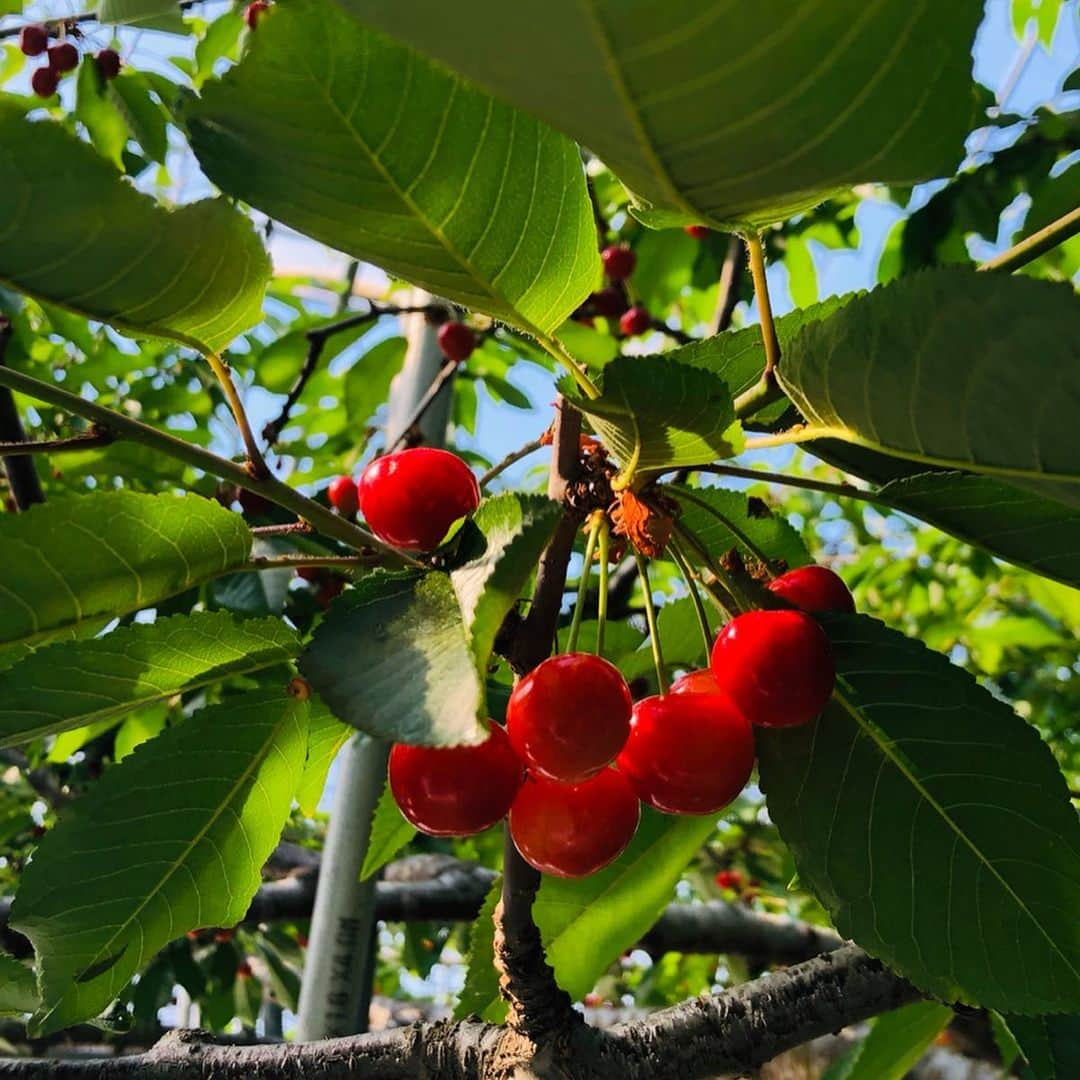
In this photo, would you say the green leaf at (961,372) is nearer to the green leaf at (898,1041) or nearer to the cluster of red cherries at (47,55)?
the green leaf at (898,1041)

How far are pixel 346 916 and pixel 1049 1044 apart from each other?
108cm

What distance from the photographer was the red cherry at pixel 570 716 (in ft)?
2.23

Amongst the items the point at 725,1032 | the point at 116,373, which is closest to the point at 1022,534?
the point at 725,1032

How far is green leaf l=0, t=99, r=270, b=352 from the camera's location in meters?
0.58

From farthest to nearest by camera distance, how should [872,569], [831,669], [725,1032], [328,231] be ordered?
[872,569]
[725,1032]
[831,669]
[328,231]

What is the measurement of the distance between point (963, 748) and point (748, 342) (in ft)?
1.12

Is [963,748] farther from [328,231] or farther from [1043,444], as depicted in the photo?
[328,231]

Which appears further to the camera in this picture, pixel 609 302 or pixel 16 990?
pixel 609 302

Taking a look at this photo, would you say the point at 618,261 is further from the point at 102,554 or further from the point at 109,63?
the point at 102,554

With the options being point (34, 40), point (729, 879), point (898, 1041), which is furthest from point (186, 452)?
point (729, 879)

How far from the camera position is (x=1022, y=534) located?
0.77 metres

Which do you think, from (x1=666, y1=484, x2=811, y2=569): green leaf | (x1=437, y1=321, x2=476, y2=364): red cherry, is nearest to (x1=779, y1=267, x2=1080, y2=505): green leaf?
(x1=666, y1=484, x2=811, y2=569): green leaf

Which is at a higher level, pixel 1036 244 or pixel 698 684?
pixel 1036 244

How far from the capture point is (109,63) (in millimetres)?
2617
